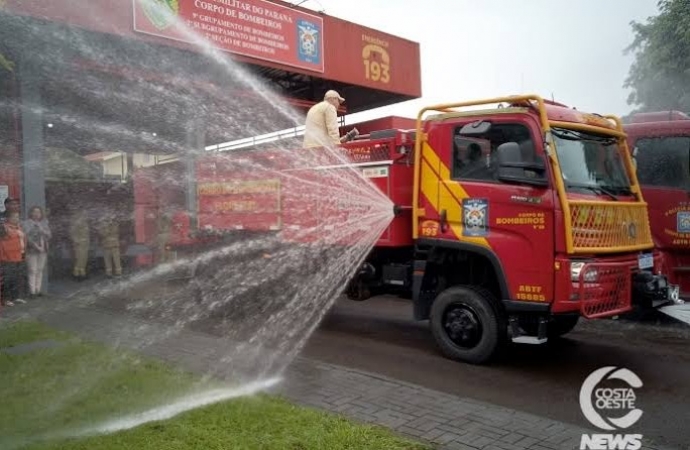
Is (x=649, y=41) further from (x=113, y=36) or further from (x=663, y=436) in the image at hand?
(x=663, y=436)

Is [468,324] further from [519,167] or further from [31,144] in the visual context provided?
[31,144]

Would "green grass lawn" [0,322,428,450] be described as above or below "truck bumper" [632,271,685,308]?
below

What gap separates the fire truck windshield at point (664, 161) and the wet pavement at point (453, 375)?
192cm

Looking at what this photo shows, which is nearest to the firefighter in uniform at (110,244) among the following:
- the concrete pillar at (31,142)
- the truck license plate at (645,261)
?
the concrete pillar at (31,142)

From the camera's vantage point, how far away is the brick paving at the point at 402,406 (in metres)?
4.33

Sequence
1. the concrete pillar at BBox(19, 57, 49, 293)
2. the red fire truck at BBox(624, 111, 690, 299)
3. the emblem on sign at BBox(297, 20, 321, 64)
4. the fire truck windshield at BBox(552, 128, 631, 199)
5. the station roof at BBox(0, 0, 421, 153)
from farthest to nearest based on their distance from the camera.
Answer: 1. the emblem on sign at BBox(297, 20, 321, 64)
2. the concrete pillar at BBox(19, 57, 49, 293)
3. the station roof at BBox(0, 0, 421, 153)
4. the red fire truck at BBox(624, 111, 690, 299)
5. the fire truck windshield at BBox(552, 128, 631, 199)

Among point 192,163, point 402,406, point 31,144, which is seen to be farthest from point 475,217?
point 31,144

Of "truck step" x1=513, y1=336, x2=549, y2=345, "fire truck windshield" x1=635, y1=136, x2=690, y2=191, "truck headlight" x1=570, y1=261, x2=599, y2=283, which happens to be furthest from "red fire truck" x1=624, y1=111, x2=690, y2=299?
"truck headlight" x1=570, y1=261, x2=599, y2=283

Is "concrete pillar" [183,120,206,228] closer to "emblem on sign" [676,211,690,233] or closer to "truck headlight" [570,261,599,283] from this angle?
"truck headlight" [570,261,599,283]

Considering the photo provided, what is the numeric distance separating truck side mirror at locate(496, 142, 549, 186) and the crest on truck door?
43 cm

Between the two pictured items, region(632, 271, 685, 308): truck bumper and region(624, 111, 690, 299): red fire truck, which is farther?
region(624, 111, 690, 299): red fire truck

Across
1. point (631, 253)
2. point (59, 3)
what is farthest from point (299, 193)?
point (59, 3)

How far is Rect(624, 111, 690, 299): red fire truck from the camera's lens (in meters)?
8.19

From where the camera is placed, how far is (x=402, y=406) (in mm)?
4992
